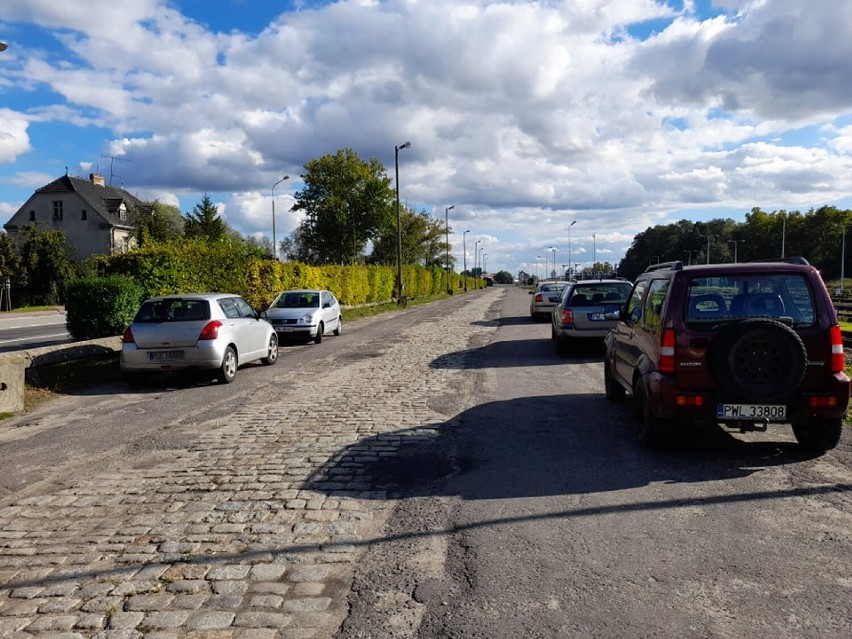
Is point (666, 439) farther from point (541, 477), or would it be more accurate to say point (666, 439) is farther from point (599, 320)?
point (599, 320)

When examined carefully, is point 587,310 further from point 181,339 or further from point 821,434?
point 821,434

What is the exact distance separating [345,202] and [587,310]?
2153 inches

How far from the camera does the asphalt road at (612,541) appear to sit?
11.0ft

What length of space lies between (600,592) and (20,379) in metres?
9.08

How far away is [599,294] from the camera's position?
15453 millimetres

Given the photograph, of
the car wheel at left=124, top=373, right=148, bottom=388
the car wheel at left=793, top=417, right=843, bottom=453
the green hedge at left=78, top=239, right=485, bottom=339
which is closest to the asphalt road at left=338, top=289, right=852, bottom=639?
the car wheel at left=793, top=417, right=843, bottom=453

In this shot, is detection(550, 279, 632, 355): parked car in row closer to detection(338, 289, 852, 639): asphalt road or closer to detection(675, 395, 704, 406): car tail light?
detection(338, 289, 852, 639): asphalt road

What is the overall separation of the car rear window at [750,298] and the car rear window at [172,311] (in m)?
8.41

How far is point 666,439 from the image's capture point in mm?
6477

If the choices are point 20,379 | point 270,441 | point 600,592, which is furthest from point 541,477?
point 20,379

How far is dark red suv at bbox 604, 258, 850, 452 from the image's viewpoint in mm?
5766

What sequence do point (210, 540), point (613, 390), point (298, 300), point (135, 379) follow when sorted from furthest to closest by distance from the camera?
point (298, 300), point (135, 379), point (613, 390), point (210, 540)

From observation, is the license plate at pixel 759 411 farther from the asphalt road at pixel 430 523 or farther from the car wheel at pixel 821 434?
the car wheel at pixel 821 434

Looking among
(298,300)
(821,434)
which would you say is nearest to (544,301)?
(298,300)
